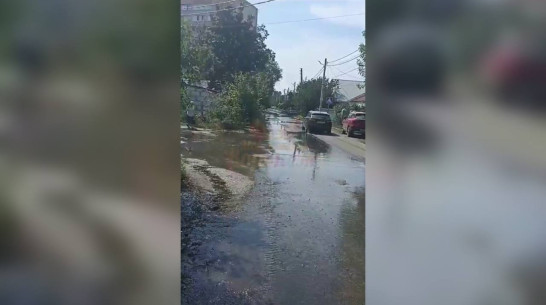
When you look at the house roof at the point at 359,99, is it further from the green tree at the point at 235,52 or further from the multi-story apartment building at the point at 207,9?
the multi-story apartment building at the point at 207,9

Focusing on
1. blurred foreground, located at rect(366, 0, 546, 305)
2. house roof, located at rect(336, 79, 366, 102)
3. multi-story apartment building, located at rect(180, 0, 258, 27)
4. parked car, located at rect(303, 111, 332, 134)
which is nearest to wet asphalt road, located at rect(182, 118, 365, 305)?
parked car, located at rect(303, 111, 332, 134)

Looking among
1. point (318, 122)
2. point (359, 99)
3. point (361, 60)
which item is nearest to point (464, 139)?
point (359, 99)

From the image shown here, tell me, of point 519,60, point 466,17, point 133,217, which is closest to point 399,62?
point 466,17

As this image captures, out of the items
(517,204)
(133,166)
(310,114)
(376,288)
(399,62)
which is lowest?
(376,288)

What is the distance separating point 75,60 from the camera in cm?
183

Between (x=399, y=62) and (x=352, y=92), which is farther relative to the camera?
(x=352, y=92)

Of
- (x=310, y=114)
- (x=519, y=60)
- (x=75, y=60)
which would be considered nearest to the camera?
(x=519, y=60)

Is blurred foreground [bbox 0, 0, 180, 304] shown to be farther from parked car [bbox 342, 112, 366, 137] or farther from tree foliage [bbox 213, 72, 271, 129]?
parked car [bbox 342, 112, 366, 137]

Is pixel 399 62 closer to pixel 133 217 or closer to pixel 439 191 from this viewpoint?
pixel 439 191

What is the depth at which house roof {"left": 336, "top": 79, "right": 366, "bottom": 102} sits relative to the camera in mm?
2081

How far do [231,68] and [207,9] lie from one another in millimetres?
341

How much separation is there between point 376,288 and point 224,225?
880 mm

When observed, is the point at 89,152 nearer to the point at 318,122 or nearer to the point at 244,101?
the point at 244,101

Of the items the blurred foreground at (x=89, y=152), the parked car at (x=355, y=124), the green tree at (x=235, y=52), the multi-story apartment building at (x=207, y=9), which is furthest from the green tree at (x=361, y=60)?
the blurred foreground at (x=89, y=152)
